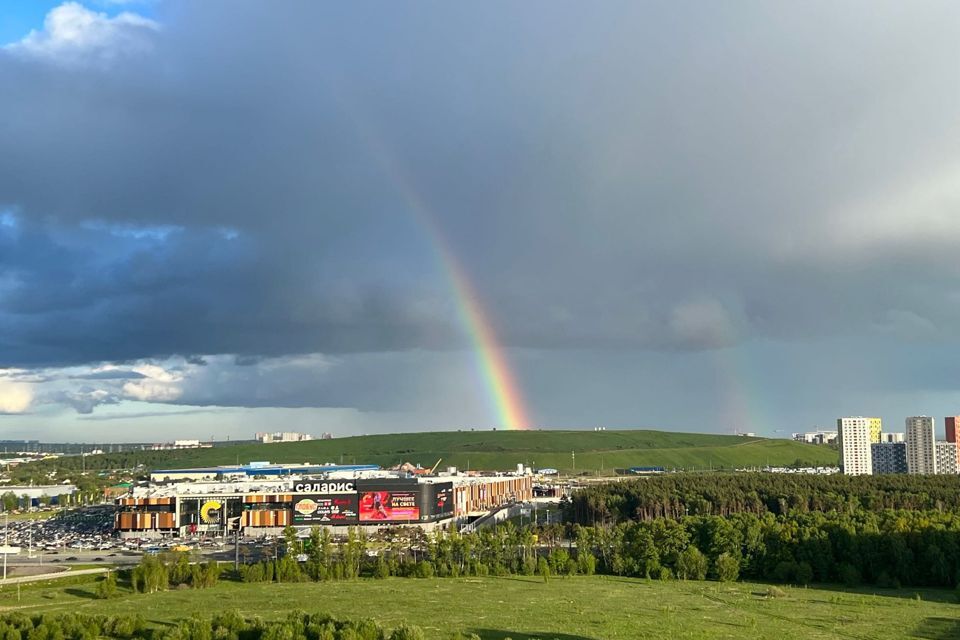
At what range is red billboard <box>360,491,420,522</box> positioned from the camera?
114 metres

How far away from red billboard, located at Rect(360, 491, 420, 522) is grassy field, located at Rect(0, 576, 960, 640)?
42982 millimetres

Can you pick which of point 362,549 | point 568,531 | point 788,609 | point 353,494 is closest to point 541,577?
point 362,549

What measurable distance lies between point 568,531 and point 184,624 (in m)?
68.5

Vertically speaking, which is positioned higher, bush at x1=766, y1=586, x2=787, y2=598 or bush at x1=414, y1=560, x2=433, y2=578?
bush at x1=766, y1=586, x2=787, y2=598

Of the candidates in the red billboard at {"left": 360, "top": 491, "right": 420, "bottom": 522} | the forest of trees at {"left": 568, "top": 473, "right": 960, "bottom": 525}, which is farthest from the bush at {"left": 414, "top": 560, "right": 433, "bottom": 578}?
the forest of trees at {"left": 568, "top": 473, "right": 960, "bottom": 525}

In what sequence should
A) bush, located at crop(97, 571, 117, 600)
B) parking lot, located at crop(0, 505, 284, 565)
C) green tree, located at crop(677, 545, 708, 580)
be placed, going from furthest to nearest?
1. parking lot, located at crop(0, 505, 284, 565)
2. green tree, located at crop(677, 545, 708, 580)
3. bush, located at crop(97, 571, 117, 600)

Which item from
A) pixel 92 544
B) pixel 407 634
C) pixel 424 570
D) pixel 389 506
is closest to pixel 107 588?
pixel 424 570

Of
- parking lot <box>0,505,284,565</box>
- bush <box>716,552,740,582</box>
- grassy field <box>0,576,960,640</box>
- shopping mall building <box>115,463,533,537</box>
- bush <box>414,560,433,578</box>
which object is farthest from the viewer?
shopping mall building <box>115,463,533,537</box>

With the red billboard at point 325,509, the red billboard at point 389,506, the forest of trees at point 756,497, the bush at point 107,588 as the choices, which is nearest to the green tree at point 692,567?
the forest of trees at point 756,497

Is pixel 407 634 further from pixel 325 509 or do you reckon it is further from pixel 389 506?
pixel 325 509

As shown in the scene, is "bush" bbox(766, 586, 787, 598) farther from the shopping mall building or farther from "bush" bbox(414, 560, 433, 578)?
the shopping mall building

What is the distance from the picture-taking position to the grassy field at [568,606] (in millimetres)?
46156

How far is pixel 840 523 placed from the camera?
75.2 meters

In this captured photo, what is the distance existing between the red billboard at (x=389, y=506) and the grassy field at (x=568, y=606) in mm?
42982
